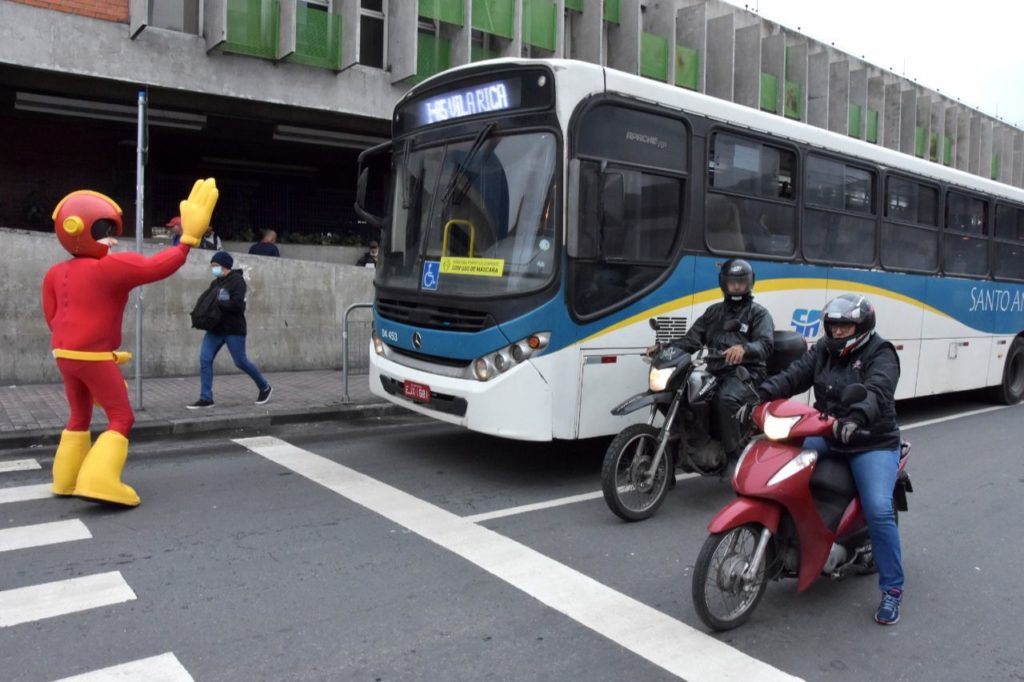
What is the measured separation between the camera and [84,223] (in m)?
5.80

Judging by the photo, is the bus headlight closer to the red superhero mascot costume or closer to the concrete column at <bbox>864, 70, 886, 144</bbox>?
the red superhero mascot costume

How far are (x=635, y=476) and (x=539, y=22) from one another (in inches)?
596

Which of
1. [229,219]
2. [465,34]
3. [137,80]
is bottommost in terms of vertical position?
[229,219]

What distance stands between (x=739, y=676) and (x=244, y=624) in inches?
92.7

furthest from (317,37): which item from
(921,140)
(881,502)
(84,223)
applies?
(921,140)

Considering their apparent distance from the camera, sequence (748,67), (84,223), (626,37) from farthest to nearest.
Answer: (748,67)
(626,37)
(84,223)

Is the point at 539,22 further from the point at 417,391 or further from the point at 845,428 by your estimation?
the point at 845,428

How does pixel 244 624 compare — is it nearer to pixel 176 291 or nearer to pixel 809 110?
pixel 176 291

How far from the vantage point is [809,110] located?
2698 centimetres

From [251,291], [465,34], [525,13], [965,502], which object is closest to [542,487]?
[965,502]

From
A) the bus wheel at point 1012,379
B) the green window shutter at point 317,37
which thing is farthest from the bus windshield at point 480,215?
the bus wheel at point 1012,379

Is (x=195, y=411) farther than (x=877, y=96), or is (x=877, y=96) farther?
(x=877, y=96)

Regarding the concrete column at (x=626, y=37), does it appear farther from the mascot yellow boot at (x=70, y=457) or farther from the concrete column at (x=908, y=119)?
the mascot yellow boot at (x=70, y=457)

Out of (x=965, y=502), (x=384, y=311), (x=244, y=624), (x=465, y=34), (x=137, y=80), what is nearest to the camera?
(x=244, y=624)
